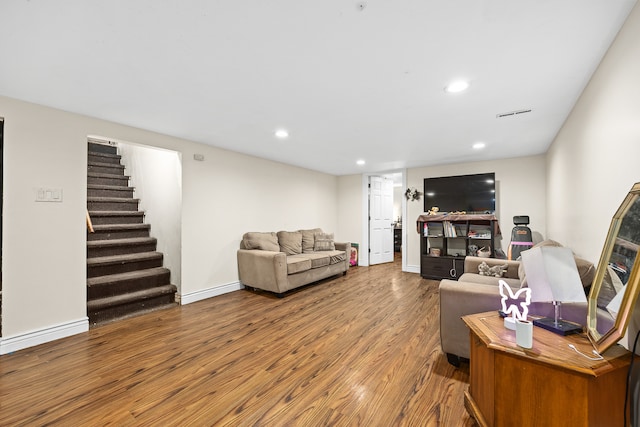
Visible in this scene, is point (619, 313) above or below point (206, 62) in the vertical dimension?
below

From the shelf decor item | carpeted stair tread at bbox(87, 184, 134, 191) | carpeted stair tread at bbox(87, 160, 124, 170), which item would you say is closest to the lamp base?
the shelf decor item

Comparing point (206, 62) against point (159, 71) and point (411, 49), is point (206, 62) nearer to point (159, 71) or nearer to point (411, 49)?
point (159, 71)

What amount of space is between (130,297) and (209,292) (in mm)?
941

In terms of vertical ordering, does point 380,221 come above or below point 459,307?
above

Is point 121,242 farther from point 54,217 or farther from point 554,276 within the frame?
point 554,276

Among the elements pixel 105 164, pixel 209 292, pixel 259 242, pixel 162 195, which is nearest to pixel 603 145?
pixel 259 242

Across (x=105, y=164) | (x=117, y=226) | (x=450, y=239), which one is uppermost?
(x=105, y=164)

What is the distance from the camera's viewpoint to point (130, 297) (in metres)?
3.23

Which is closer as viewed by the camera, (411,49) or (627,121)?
(627,121)

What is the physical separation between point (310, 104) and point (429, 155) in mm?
2793

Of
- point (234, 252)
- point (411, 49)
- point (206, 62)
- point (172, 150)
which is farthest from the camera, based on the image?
point (234, 252)

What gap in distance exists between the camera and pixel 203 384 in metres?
1.84

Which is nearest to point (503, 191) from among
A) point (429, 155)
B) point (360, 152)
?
point (429, 155)

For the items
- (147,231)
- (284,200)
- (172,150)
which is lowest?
(147,231)
